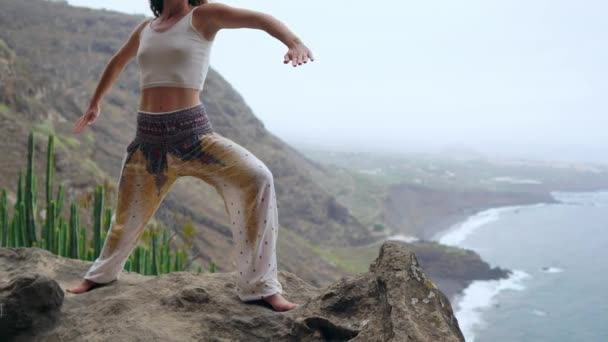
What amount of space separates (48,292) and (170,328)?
2.23 ft

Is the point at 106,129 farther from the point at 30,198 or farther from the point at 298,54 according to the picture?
the point at 298,54

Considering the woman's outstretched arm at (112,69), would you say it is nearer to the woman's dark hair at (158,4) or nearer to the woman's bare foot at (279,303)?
the woman's dark hair at (158,4)

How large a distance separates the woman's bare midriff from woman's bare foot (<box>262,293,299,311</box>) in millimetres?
1199

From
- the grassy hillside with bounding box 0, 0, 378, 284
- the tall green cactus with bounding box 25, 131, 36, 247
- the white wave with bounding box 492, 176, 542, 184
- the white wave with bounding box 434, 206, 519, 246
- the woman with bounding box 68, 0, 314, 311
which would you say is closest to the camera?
the woman with bounding box 68, 0, 314, 311

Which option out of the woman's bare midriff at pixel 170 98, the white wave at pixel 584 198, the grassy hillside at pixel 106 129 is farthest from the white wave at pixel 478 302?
the grassy hillside at pixel 106 129

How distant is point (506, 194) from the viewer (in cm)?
2166

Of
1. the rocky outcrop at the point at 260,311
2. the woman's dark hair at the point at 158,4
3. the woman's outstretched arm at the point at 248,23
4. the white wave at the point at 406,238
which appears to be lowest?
the white wave at the point at 406,238

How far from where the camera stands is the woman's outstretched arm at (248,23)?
2959 mm

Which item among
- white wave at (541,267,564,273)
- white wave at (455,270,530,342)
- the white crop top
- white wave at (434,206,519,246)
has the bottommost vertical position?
white wave at (434,206,519,246)

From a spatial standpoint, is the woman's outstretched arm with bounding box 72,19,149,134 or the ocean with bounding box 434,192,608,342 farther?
the ocean with bounding box 434,192,608,342

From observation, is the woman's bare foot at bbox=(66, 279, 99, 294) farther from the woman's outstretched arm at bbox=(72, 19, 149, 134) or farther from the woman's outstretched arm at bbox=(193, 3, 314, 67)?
the woman's outstretched arm at bbox=(193, 3, 314, 67)

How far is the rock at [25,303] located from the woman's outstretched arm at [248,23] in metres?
1.64

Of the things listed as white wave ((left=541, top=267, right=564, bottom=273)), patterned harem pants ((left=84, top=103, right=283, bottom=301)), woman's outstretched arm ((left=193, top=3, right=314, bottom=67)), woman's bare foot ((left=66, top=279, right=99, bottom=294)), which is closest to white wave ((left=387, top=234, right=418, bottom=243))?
white wave ((left=541, top=267, right=564, bottom=273))

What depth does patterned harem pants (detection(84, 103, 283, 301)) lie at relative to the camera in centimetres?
338
